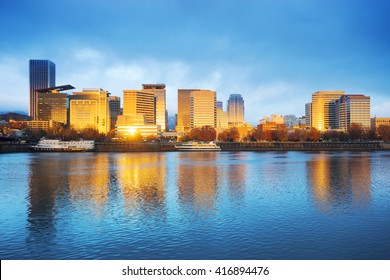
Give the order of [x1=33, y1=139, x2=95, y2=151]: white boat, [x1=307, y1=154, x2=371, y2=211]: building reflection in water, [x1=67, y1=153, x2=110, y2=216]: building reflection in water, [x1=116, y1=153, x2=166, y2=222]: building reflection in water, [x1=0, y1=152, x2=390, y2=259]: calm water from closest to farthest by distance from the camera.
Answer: [x1=0, y1=152, x2=390, y2=259]: calm water → [x1=116, y1=153, x2=166, y2=222]: building reflection in water → [x1=307, y1=154, x2=371, y2=211]: building reflection in water → [x1=67, y1=153, x2=110, y2=216]: building reflection in water → [x1=33, y1=139, x2=95, y2=151]: white boat

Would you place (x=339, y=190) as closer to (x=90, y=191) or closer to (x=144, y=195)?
(x=144, y=195)

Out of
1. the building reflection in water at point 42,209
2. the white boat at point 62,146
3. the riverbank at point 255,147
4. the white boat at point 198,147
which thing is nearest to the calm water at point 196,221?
the building reflection in water at point 42,209

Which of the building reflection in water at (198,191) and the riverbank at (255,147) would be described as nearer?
the building reflection in water at (198,191)

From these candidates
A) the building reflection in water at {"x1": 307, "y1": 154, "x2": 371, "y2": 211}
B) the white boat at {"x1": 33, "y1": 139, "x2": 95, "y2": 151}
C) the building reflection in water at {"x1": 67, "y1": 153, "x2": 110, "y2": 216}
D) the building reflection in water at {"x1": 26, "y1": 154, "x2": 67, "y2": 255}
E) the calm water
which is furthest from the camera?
the white boat at {"x1": 33, "y1": 139, "x2": 95, "y2": 151}

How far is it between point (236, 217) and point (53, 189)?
831 inches

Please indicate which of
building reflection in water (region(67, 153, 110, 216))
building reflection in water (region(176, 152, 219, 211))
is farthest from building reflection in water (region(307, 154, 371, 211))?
building reflection in water (region(67, 153, 110, 216))

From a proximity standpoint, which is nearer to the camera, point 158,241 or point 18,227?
point 158,241

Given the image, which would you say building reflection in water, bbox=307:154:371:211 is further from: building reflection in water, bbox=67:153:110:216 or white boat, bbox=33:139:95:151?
white boat, bbox=33:139:95:151

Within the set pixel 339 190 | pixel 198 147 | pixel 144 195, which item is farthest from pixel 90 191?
pixel 198 147

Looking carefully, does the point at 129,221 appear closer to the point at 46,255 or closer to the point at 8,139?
the point at 46,255

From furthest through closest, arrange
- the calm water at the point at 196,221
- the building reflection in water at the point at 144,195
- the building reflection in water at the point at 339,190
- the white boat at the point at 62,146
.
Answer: the white boat at the point at 62,146
the building reflection in water at the point at 339,190
the building reflection in water at the point at 144,195
the calm water at the point at 196,221

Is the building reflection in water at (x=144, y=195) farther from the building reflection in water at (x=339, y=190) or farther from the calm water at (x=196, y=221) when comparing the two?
the building reflection in water at (x=339, y=190)
